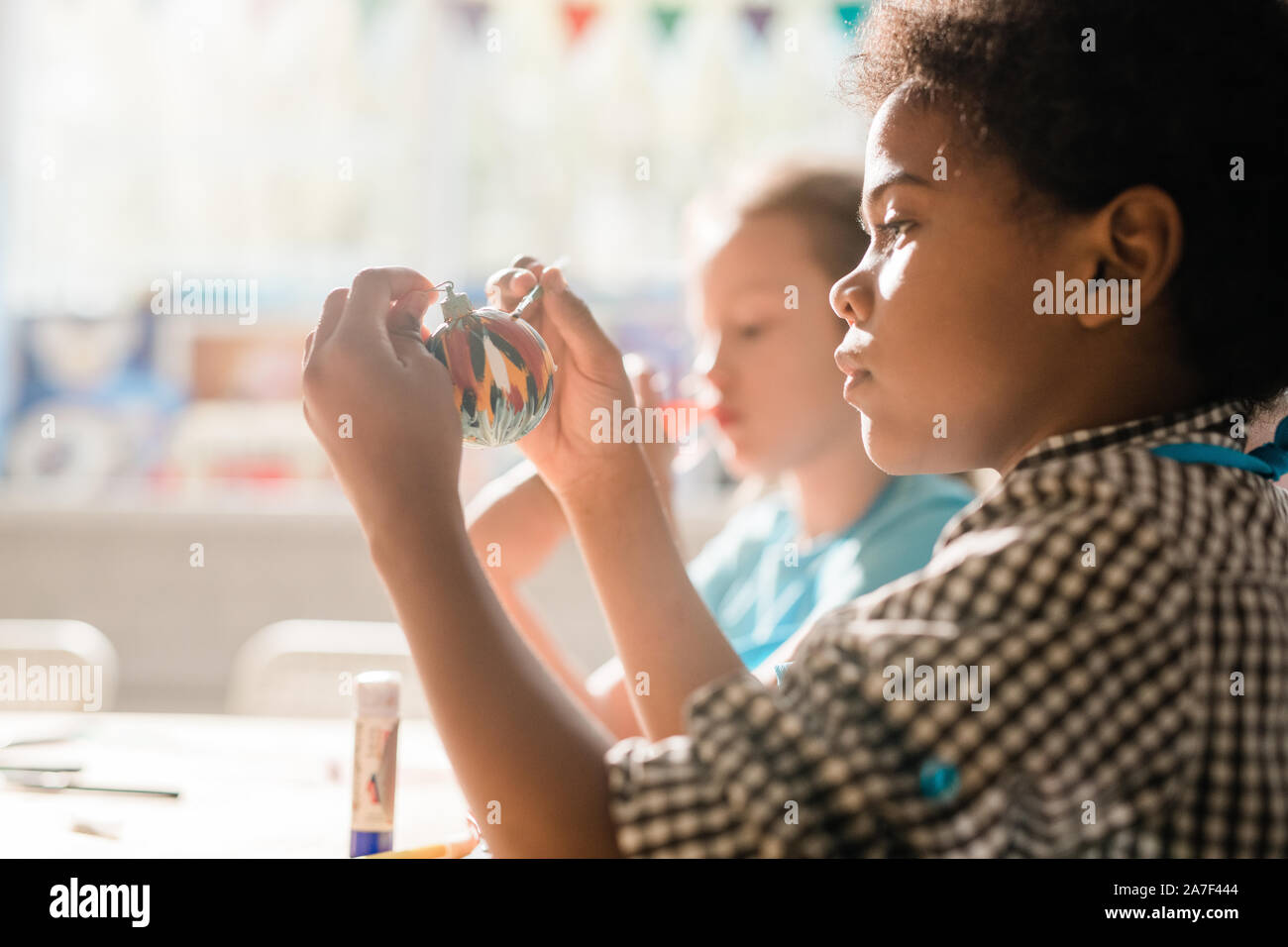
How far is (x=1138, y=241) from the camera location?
565mm

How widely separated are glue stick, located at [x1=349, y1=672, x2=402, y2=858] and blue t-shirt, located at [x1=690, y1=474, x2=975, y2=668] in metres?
0.32

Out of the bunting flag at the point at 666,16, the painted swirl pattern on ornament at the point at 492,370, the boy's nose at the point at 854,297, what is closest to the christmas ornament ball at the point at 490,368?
the painted swirl pattern on ornament at the point at 492,370

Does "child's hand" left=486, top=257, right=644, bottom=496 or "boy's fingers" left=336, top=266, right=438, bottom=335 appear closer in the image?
"boy's fingers" left=336, top=266, right=438, bottom=335

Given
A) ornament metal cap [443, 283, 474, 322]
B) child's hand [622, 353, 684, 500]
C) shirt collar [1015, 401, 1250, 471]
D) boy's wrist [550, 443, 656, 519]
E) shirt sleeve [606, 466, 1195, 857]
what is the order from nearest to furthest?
1. shirt sleeve [606, 466, 1195, 857]
2. shirt collar [1015, 401, 1250, 471]
3. ornament metal cap [443, 283, 474, 322]
4. boy's wrist [550, 443, 656, 519]
5. child's hand [622, 353, 684, 500]

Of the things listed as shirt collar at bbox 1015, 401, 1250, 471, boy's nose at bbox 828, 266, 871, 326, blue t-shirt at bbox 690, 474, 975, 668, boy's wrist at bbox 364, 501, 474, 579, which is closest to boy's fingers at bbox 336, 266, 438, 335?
boy's wrist at bbox 364, 501, 474, 579

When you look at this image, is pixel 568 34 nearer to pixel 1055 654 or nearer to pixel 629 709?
pixel 629 709

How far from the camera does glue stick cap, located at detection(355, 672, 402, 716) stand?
739 millimetres

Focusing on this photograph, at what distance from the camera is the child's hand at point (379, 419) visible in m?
0.56

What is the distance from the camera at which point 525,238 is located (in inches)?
109

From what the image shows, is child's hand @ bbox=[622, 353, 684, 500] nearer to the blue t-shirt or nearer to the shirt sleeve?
the blue t-shirt

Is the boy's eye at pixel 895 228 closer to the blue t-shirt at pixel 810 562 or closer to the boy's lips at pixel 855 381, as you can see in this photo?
the boy's lips at pixel 855 381

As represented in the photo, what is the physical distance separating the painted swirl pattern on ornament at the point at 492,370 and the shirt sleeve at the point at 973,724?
0.80ft

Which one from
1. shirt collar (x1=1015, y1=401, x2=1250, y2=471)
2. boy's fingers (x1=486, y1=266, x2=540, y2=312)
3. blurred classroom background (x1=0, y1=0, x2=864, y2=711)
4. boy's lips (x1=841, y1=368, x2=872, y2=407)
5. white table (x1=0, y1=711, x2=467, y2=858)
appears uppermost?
blurred classroom background (x1=0, y1=0, x2=864, y2=711)

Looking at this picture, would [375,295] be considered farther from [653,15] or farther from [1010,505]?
[653,15]
